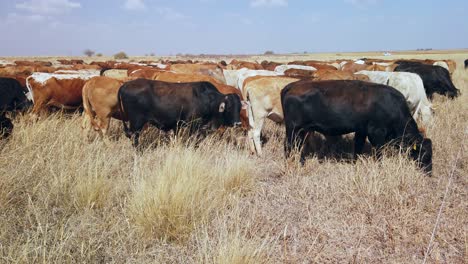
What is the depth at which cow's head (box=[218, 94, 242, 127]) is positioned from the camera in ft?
24.1

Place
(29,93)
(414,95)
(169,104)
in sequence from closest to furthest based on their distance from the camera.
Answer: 1. (169,104)
2. (414,95)
3. (29,93)

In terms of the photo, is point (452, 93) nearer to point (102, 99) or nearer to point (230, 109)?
point (230, 109)

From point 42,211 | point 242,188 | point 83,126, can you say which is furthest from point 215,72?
point 42,211

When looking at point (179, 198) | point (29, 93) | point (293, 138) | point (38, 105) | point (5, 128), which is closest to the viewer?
point (179, 198)

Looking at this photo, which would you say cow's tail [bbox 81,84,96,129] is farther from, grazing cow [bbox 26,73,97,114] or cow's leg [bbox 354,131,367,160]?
cow's leg [bbox 354,131,367,160]

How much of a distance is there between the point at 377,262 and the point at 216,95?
4.73 metres

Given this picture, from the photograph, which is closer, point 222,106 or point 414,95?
point 222,106

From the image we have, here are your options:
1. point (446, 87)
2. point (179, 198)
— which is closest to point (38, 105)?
point (179, 198)

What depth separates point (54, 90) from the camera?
9.32 meters

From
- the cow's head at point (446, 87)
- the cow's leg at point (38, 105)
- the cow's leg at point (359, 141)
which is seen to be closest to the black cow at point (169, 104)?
the cow's leg at point (359, 141)

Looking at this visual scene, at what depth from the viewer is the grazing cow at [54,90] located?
9.26 metres

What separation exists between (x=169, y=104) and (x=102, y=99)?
1.87 metres

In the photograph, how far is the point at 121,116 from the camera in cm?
798

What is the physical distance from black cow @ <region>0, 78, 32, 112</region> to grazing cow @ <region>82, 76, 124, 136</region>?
2302 millimetres
